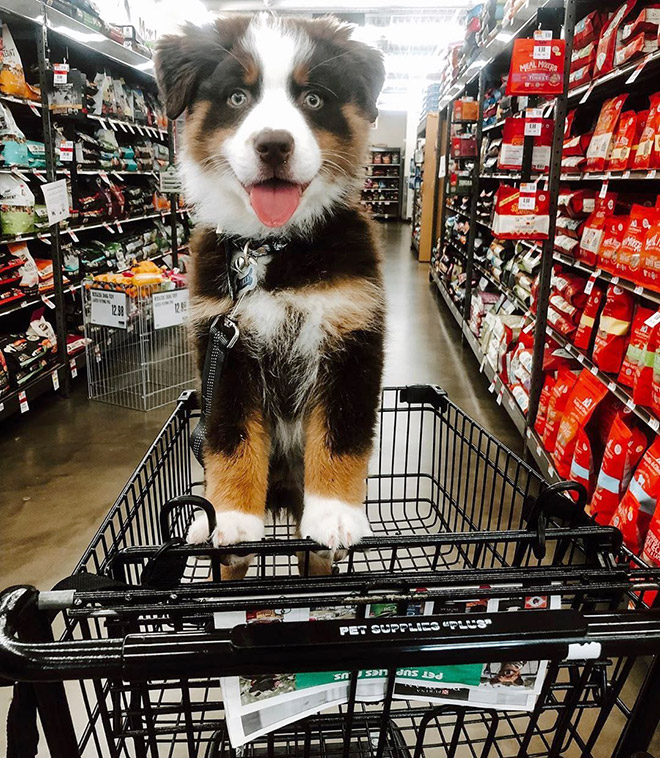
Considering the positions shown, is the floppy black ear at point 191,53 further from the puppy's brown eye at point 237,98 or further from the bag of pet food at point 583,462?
the bag of pet food at point 583,462

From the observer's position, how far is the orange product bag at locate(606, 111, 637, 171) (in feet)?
7.68

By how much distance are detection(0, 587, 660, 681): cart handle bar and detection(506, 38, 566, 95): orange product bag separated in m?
2.47

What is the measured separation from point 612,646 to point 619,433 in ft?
5.83

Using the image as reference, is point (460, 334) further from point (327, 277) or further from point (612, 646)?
point (612, 646)

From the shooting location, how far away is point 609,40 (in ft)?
7.99

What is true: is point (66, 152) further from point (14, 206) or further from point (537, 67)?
point (537, 67)

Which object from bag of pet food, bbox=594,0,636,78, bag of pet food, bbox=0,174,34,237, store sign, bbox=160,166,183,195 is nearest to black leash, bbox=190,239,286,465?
bag of pet food, bbox=594,0,636,78

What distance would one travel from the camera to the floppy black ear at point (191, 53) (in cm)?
115

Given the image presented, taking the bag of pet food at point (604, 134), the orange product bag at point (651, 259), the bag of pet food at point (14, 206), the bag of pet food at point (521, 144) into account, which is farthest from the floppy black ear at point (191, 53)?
the bag of pet food at point (14, 206)

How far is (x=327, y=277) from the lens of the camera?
1127 millimetres

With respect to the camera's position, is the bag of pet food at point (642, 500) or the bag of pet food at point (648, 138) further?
the bag of pet food at point (648, 138)

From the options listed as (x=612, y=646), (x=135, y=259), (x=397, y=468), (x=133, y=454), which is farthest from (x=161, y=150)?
(x=612, y=646)

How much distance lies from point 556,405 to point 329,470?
6.38ft

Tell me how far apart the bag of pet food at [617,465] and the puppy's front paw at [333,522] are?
1413 mm
